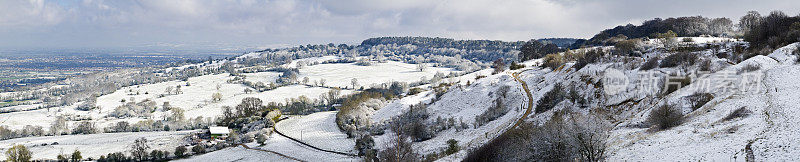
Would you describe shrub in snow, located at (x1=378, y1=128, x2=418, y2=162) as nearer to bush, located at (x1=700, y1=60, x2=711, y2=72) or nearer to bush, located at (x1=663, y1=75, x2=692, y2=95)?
bush, located at (x1=663, y1=75, x2=692, y2=95)

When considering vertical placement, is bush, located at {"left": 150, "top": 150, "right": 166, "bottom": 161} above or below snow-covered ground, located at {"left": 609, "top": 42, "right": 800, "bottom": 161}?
below

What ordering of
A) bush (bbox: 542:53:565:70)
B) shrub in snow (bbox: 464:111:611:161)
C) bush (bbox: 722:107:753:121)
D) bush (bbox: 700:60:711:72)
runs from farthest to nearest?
bush (bbox: 542:53:565:70) → bush (bbox: 700:60:711:72) → bush (bbox: 722:107:753:121) → shrub in snow (bbox: 464:111:611:161)

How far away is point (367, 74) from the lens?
16825 centimetres

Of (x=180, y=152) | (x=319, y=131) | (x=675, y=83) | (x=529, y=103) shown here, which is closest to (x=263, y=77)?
(x=319, y=131)

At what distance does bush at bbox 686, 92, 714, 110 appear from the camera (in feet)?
73.9

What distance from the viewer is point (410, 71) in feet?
573

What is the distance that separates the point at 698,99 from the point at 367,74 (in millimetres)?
148170

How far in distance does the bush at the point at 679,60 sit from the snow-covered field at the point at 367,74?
108 metres

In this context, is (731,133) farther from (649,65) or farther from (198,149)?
(198,149)

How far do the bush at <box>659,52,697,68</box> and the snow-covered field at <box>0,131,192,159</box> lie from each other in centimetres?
5293

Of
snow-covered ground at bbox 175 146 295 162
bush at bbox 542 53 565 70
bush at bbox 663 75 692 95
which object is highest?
bush at bbox 542 53 565 70

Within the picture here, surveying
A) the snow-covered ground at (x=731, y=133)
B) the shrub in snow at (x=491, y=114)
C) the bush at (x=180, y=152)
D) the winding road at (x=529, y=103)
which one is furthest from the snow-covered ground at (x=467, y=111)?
the bush at (x=180, y=152)

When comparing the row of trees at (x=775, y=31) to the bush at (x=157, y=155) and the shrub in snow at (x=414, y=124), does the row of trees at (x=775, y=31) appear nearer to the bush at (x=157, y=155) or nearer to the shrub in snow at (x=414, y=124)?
the shrub in snow at (x=414, y=124)

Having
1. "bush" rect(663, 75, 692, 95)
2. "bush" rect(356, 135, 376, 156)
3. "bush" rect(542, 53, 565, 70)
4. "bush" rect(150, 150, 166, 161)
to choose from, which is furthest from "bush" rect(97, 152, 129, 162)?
"bush" rect(663, 75, 692, 95)
